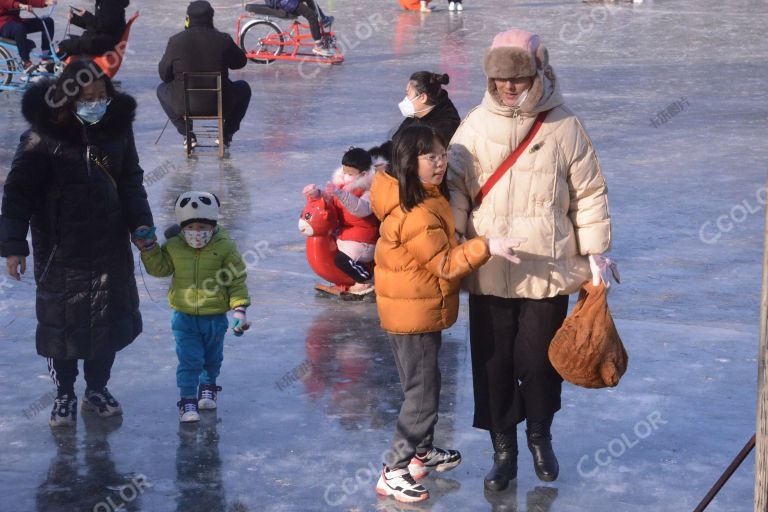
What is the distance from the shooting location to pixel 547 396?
5.23 meters

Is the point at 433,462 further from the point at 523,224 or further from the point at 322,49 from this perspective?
the point at 322,49

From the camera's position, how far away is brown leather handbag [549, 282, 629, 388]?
16.2 ft

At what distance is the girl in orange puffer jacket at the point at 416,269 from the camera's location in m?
4.93

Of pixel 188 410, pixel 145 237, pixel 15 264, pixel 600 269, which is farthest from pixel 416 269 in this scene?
pixel 15 264

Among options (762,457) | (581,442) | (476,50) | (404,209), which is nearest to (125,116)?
(404,209)

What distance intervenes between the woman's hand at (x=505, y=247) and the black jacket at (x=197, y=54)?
7997mm

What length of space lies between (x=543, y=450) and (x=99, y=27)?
35.5ft

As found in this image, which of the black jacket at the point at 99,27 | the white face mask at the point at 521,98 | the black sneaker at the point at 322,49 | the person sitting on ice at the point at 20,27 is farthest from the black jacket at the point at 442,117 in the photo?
the black sneaker at the point at 322,49

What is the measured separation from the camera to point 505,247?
4770 millimetres

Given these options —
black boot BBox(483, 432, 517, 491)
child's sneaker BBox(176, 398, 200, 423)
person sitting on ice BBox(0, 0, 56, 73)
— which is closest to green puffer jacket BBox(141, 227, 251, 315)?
child's sneaker BBox(176, 398, 200, 423)

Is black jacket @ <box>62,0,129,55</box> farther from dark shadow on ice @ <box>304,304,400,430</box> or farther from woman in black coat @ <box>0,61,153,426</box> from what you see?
woman in black coat @ <box>0,61,153,426</box>

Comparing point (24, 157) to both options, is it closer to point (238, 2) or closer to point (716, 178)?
point (716, 178)

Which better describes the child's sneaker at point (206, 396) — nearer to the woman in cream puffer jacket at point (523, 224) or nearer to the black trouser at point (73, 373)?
the black trouser at point (73, 373)

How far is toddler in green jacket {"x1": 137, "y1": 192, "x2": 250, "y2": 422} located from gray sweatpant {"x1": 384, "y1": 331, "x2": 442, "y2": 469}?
39.7 inches
